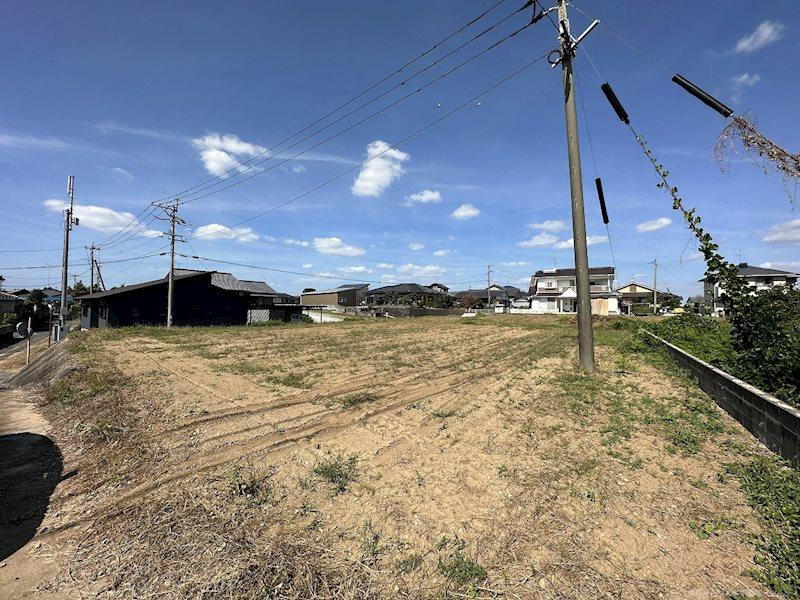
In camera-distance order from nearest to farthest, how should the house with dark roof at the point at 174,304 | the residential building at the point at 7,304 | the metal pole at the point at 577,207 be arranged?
the metal pole at the point at 577,207 < the house with dark roof at the point at 174,304 < the residential building at the point at 7,304

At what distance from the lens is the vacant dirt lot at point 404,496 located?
2553 millimetres

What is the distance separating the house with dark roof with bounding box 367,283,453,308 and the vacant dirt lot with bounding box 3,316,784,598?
5668 cm

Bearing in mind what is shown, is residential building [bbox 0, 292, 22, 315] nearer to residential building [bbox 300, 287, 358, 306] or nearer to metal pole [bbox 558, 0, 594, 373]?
residential building [bbox 300, 287, 358, 306]

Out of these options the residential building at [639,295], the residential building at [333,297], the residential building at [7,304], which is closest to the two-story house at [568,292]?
the residential building at [639,295]

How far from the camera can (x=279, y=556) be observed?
9.00ft

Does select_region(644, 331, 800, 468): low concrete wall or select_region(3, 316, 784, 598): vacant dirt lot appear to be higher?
select_region(644, 331, 800, 468): low concrete wall

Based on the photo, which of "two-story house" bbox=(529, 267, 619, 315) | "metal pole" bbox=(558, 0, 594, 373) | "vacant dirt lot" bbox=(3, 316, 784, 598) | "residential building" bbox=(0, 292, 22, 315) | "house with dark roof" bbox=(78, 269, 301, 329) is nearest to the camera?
"vacant dirt lot" bbox=(3, 316, 784, 598)

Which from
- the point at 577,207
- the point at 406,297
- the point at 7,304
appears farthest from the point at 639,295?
the point at 7,304

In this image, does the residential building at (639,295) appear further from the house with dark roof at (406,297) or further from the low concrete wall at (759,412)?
the low concrete wall at (759,412)

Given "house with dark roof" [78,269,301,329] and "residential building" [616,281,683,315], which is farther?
"residential building" [616,281,683,315]

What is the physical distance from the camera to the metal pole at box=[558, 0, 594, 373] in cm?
821

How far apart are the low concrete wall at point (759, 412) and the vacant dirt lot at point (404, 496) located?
0.68 feet

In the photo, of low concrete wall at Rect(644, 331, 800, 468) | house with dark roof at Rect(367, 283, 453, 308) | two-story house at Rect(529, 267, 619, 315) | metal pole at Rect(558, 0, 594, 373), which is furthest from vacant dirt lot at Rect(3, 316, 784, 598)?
house with dark roof at Rect(367, 283, 453, 308)

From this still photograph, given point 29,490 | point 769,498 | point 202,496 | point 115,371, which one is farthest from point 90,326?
point 769,498
